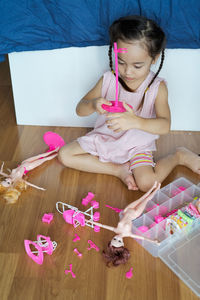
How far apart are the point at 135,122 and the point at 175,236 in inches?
15.2

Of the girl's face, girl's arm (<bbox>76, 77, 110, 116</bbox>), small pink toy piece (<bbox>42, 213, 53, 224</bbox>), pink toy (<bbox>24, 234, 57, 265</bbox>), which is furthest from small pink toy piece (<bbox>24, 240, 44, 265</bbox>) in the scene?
the girl's face

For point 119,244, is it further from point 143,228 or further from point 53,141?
point 53,141

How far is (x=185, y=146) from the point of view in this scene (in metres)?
1.49

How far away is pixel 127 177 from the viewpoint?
1.28 m

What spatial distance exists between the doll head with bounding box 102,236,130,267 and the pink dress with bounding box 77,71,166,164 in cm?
41

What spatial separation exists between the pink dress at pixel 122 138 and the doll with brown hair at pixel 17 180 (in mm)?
A: 195

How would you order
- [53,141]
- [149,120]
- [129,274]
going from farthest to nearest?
[53,141], [149,120], [129,274]

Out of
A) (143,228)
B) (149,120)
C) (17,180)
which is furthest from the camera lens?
(17,180)

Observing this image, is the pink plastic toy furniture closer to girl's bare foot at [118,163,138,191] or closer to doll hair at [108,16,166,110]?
girl's bare foot at [118,163,138,191]

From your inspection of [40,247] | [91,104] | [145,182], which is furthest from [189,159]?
[40,247]

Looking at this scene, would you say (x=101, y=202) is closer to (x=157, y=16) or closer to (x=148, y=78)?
(x=148, y=78)

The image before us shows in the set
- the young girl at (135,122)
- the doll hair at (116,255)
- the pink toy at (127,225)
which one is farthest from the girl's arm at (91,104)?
the doll hair at (116,255)

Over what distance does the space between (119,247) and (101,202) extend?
0.78 ft

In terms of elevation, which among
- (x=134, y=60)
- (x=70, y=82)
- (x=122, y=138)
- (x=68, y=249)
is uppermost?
(x=134, y=60)
